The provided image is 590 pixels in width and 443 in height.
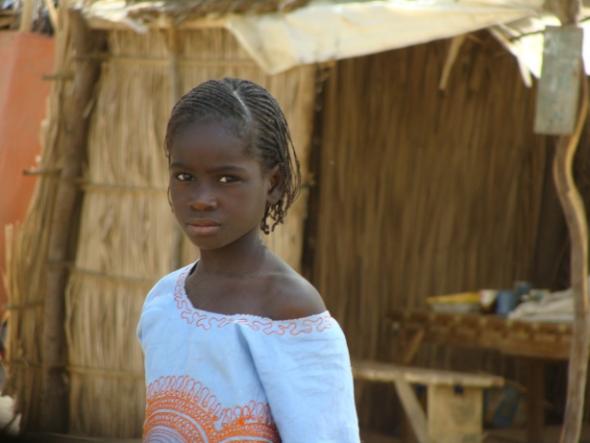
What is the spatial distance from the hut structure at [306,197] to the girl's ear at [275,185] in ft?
13.1

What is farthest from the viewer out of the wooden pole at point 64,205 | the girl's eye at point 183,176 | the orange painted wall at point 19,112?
the orange painted wall at point 19,112

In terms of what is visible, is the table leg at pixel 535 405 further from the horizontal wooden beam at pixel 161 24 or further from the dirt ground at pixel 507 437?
the horizontal wooden beam at pixel 161 24

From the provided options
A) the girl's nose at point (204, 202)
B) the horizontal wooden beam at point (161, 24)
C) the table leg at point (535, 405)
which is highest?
the horizontal wooden beam at point (161, 24)

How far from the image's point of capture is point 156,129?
276 inches

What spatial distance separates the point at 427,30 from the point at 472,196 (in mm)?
2352

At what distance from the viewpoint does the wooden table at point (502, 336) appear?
21.6 feet

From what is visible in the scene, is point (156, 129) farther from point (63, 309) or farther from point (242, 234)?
point (242, 234)

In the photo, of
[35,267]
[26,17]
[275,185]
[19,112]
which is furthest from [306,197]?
[275,185]

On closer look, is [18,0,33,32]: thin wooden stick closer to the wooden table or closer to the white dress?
the wooden table

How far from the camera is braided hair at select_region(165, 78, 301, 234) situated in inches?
97.0

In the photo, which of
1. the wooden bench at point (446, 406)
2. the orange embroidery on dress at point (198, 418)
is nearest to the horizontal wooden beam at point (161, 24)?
the wooden bench at point (446, 406)

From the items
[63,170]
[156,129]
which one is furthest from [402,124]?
[63,170]

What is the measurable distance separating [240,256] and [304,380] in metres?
0.30

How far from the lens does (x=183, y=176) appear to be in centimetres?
246
